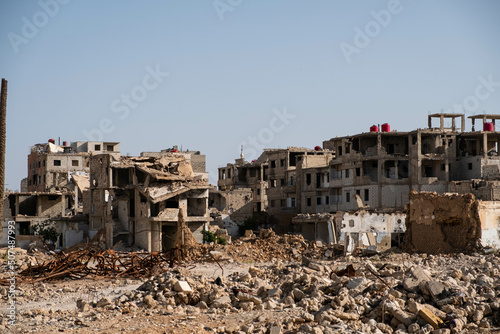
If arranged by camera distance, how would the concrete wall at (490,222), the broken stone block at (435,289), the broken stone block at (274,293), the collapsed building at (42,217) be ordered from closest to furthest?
1. the broken stone block at (435,289)
2. the broken stone block at (274,293)
3. the concrete wall at (490,222)
4. the collapsed building at (42,217)

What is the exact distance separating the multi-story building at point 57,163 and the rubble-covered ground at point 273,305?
4896 cm

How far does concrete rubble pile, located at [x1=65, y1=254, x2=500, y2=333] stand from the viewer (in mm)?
16562

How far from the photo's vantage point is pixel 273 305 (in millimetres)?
17781

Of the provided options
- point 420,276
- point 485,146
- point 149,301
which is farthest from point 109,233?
point 420,276

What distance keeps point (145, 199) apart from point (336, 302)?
31117 millimetres

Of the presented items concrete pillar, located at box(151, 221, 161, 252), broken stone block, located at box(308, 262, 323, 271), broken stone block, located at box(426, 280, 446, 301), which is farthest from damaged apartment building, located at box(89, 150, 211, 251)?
broken stone block, located at box(426, 280, 446, 301)

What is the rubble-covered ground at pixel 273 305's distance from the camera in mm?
16406

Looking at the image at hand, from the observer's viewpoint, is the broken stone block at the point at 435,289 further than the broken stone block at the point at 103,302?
No

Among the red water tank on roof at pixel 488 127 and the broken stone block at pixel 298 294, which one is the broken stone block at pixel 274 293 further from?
the red water tank on roof at pixel 488 127

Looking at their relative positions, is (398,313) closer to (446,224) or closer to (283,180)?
(446,224)

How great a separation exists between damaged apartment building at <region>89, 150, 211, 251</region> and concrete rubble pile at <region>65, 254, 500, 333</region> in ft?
84.2

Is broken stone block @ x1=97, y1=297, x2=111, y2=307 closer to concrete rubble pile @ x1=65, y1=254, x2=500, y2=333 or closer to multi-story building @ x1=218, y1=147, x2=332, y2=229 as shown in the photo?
concrete rubble pile @ x1=65, y1=254, x2=500, y2=333

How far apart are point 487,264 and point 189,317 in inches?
479

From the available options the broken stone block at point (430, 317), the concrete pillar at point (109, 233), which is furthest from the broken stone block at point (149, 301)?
the concrete pillar at point (109, 233)
